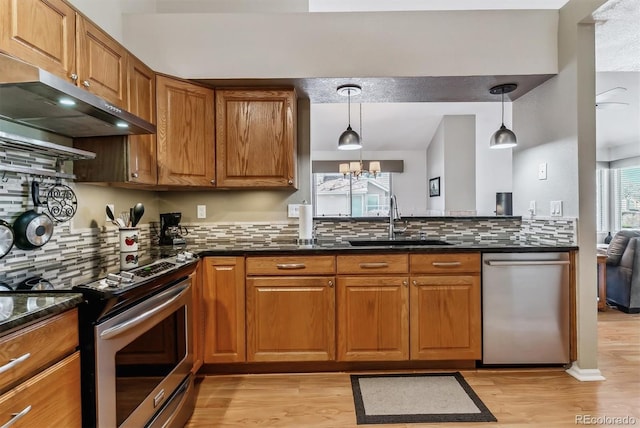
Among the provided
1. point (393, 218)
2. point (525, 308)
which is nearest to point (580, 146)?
point (525, 308)

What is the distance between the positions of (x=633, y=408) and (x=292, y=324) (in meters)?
2.03

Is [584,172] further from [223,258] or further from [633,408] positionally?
[223,258]

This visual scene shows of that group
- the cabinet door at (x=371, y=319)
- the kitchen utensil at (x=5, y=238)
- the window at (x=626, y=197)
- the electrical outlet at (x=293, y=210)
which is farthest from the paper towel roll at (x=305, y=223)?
the window at (x=626, y=197)

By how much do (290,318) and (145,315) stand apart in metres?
1.06

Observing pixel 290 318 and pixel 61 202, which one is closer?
pixel 61 202

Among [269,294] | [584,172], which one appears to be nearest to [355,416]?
[269,294]

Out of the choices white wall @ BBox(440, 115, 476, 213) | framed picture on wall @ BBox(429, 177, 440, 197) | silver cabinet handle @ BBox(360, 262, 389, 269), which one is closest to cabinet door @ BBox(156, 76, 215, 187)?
silver cabinet handle @ BBox(360, 262, 389, 269)

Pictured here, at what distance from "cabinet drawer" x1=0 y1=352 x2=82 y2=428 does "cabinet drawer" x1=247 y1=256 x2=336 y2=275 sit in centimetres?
127

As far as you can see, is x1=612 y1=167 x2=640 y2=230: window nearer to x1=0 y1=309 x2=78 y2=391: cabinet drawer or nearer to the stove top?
the stove top

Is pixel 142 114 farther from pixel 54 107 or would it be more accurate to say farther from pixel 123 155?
pixel 54 107

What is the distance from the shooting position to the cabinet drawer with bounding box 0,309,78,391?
2.98 feet

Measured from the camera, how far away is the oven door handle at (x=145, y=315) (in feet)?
4.16

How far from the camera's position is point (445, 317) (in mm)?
2383

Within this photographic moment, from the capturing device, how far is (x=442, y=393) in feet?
7.09
